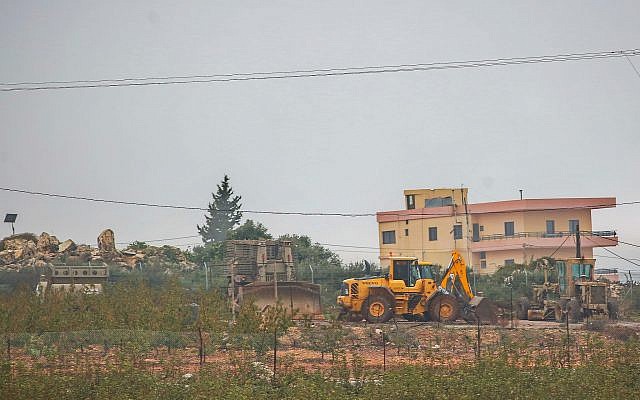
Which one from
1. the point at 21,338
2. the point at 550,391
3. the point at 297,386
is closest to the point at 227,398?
the point at 297,386

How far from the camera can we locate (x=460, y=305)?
3947 cm

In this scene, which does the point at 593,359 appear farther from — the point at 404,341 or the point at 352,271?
the point at 352,271

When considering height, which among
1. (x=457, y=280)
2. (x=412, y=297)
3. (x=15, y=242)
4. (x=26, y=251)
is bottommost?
(x=412, y=297)

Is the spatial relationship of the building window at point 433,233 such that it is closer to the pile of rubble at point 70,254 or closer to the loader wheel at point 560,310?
the pile of rubble at point 70,254

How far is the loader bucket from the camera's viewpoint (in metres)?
39.4

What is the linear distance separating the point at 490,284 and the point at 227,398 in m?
40.5

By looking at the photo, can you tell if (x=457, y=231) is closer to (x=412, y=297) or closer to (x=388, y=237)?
(x=388, y=237)

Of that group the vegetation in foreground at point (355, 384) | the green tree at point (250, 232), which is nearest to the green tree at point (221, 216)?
the green tree at point (250, 232)

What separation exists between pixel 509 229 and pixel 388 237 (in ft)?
36.5

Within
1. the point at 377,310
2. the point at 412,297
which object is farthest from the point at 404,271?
the point at 377,310

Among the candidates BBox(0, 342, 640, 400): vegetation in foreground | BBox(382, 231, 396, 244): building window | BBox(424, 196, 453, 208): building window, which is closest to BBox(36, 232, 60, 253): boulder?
BBox(382, 231, 396, 244): building window

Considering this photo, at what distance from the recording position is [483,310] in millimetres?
39844

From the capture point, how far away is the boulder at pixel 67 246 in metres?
65.2

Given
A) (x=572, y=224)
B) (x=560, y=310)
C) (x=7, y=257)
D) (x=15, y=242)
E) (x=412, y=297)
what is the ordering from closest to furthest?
(x=412, y=297) → (x=560, y=310) → (x=7, y=257) → (x=15, y=242) → (x=572, y=224)
